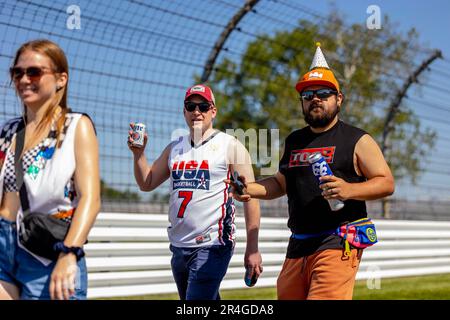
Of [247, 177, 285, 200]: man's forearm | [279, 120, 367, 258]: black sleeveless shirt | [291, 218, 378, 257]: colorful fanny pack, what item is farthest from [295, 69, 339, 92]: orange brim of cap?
[291, 218, 378, 257]: colorful fanny pack

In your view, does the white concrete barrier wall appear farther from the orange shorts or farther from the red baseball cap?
the orange shorts

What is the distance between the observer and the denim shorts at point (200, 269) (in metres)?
4.81

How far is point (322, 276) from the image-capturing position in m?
4.26

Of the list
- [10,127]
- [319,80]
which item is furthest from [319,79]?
[10,127]

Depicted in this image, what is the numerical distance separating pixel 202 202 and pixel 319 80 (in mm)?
1254

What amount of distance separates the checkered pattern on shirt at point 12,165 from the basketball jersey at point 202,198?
1945 millimetres

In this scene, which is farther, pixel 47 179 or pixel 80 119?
pixel 80 119

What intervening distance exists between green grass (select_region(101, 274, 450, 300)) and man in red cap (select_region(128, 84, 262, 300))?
133 inches

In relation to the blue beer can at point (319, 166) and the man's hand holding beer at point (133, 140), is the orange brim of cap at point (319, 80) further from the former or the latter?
the man's hand holding beer at point (133, 140)

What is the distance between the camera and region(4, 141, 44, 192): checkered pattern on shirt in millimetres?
3098

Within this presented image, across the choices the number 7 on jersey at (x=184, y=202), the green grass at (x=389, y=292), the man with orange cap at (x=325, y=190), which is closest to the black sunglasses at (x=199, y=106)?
the number 7 on jersey at (x=184, y=202)

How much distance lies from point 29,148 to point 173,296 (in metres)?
5.57

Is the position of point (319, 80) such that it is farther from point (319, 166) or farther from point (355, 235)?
point (355, 235)

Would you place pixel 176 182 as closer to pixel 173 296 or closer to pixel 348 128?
pixel 348 128
